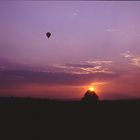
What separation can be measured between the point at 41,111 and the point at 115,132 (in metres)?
7.19

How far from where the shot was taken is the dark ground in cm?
2455

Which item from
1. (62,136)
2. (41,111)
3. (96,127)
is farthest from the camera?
(41,111)

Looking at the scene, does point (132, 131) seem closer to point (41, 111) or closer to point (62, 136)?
point (62, 136)

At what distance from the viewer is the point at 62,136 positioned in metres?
24.4

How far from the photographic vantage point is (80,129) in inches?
1005

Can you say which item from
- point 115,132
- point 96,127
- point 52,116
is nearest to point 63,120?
point 52,116

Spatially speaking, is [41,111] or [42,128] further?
[41,111]

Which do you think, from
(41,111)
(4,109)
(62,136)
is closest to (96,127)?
(62,136)

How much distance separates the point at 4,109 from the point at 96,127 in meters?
8.84

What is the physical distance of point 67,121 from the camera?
2683 centimetres

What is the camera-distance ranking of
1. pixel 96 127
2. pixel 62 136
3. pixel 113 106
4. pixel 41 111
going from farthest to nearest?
pixel 113 106 < pixel 41 111 < pixel 96 127 < pixel 62 136

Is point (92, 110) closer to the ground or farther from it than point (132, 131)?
farther from it

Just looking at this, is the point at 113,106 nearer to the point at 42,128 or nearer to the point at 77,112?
the point at 77,112

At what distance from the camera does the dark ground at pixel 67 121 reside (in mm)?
24547
